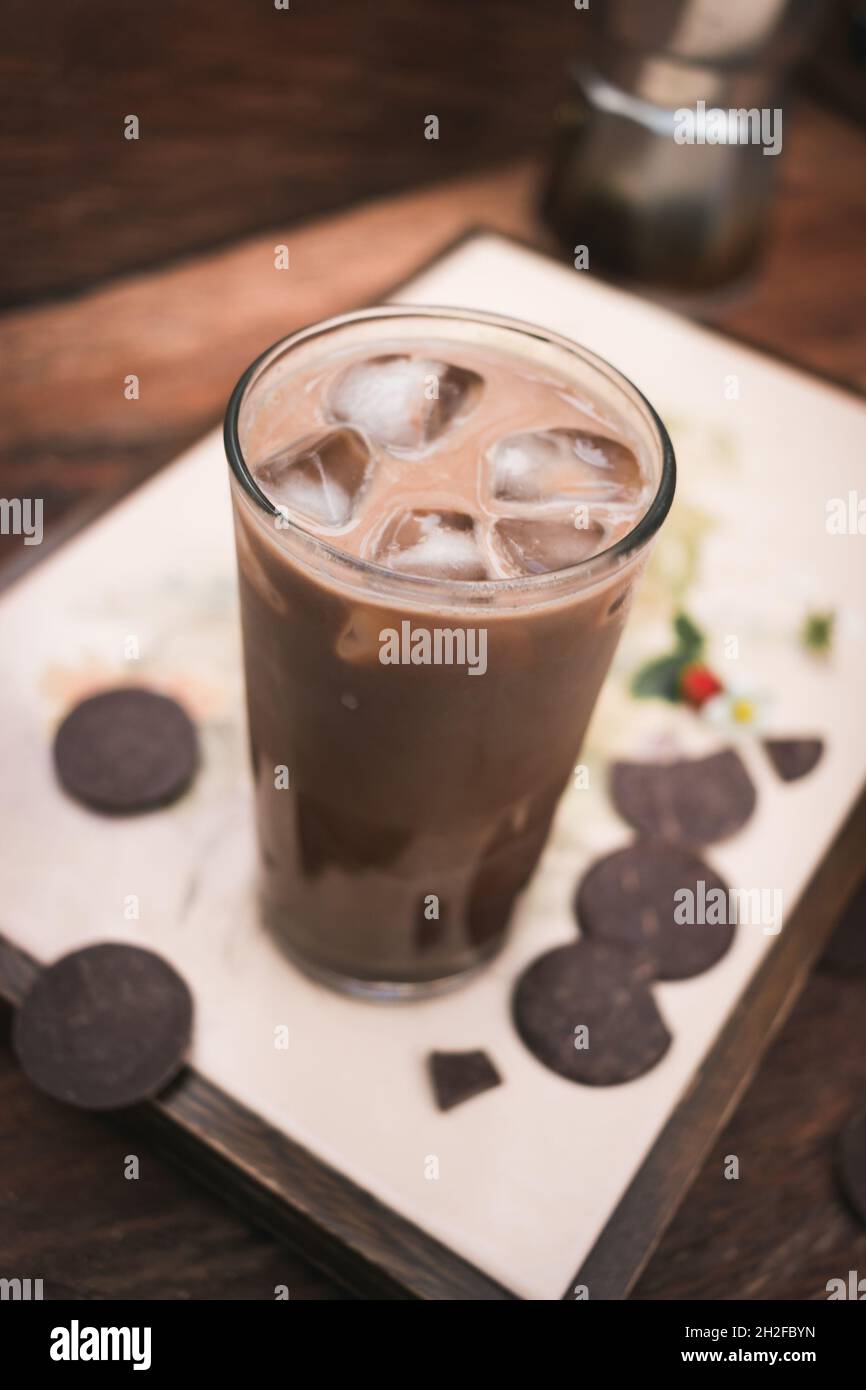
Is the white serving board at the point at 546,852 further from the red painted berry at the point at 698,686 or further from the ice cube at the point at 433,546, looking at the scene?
the ice cube at the point at 433,546

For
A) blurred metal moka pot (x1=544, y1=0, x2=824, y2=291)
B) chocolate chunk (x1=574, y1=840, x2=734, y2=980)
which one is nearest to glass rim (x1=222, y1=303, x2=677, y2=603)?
chocolate chunk (x1=574, y1=840, x2=734, y2=980)

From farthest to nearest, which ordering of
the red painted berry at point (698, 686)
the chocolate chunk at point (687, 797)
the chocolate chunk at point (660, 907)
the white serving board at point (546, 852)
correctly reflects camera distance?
the red painted berry at point (698, 686)
the chocolate chunk at point (687, 797)
the chocolate chunk at point (660, 907)
the white serving board at point (546, 852)

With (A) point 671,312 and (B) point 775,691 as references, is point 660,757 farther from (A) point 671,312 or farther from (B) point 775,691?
(A) point 671,312

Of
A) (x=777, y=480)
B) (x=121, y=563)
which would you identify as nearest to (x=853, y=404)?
(x=777, y=480)

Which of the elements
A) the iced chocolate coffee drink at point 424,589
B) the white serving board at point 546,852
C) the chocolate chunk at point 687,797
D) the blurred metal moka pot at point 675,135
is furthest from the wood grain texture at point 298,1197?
the blurred metal moka pot at point 675,135

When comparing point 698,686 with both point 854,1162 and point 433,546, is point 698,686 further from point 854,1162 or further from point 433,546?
point 433,546

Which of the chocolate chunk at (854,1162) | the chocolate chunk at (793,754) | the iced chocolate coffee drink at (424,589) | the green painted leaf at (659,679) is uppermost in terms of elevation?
the iced chocolate coffee drink at (424,589)
